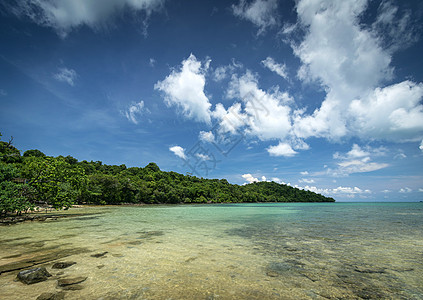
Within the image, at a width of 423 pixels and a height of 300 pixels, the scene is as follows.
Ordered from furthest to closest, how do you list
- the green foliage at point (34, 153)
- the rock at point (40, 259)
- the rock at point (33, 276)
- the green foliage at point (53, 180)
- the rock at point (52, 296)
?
the green foliage at point (34, 153), the green foliage at point (53, 180), the rock at point (40, 259), the rock at point (33, 276), the rock at point (52, 296)

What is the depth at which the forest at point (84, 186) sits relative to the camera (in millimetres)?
18172

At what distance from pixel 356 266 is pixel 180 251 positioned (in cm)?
675

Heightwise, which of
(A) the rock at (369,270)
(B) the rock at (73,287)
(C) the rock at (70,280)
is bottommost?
(A) the rock at (369,270)

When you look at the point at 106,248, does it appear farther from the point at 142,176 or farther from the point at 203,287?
the point at 142,176

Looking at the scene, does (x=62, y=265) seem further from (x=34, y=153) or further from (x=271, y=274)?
(x=34, y=153)

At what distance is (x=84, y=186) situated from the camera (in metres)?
34.5

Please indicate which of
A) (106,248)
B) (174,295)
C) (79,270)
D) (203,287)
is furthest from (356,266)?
(106,248)

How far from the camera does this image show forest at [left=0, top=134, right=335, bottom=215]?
59.6ft

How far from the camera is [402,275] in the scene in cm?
623

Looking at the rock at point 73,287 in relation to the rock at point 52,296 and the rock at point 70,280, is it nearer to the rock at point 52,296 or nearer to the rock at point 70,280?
the rock at point 70,280

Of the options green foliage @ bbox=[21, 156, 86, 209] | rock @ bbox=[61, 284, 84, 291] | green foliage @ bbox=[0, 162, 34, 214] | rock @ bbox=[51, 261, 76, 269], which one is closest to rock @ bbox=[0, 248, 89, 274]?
rock @ bbox=[51, 261, 76, 269]

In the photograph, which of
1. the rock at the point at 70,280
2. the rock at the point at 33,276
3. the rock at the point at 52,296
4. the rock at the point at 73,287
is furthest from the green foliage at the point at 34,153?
the rock at the point at 52,296

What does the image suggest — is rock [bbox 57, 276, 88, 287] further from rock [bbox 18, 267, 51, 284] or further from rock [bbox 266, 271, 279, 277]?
rock [bbox 266, 271, 279, 277]

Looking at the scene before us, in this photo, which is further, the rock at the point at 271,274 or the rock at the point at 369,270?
the rock at the point at 369,270
